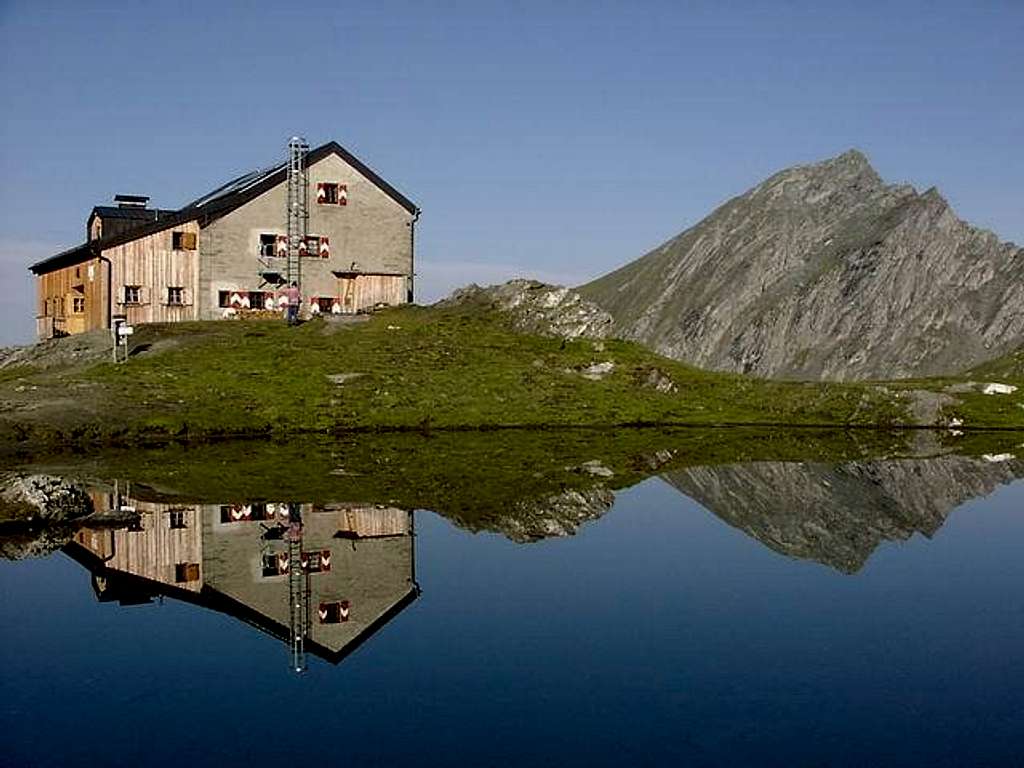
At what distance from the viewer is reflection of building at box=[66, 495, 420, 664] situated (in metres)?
21.0

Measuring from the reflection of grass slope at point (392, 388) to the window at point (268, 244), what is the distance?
7620mm

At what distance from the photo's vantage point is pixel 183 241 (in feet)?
274

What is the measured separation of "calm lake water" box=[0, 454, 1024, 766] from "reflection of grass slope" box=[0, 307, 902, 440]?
26.5 metres

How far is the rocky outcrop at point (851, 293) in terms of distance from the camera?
465 feet

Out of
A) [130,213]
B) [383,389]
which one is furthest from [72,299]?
[383,389]

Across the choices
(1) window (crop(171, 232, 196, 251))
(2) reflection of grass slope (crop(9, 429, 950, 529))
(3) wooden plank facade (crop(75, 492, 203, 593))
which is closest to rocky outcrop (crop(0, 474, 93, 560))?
(3) wooden plank facade (crop(75, 492, 203, 593))

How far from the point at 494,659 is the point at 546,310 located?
2691 inches

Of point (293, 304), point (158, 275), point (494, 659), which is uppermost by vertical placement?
point (158, 275)

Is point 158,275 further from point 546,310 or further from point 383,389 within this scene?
point 546,310

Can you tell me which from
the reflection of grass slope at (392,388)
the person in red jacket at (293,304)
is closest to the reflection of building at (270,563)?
the reflection of grass slope at (392,388)

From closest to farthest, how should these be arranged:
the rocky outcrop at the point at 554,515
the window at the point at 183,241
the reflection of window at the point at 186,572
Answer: the reflection of window at the point at 186,572 < the rocky outcrop at the point at 554,515 < the window at the point at 183,241

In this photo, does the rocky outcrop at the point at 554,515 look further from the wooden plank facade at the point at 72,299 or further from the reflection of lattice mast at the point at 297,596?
the wooden plank facade at the point at 72,299

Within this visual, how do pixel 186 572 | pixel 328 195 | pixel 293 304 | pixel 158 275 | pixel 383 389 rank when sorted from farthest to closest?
pixel 328 195
pixel 158 275
pixel 293 304
pixel 383 389
pixel 186 572

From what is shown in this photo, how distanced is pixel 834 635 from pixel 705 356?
508 feet
